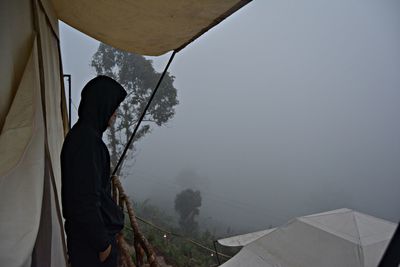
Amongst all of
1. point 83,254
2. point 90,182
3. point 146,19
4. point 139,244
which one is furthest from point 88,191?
point 146,19

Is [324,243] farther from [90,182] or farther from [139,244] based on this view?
[90,182]

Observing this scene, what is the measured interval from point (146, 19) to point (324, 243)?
11.9ft

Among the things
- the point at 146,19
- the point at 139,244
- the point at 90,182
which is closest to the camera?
the point at 90,182

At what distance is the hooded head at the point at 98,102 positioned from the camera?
3.44 ft

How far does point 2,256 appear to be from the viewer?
695 mm

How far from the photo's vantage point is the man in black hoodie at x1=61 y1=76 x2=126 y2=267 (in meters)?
0.93

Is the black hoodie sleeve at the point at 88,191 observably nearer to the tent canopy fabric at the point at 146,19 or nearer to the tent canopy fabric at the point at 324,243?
the tent canopy fabric at the point at 146,19

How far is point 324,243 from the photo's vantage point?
11.3 feet

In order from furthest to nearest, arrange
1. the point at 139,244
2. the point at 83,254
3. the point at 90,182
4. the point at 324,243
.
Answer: the point at 324,243
the point at 139,244
the point at 83,254
the point at 90,182

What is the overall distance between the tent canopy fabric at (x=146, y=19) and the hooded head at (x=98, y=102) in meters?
0.58

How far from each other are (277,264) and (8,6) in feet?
12.7

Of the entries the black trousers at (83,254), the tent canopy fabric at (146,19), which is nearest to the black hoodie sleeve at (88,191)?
the black trousers at (83,254)

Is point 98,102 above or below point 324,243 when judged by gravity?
above

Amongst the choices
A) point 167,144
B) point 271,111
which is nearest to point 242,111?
point 271,111
